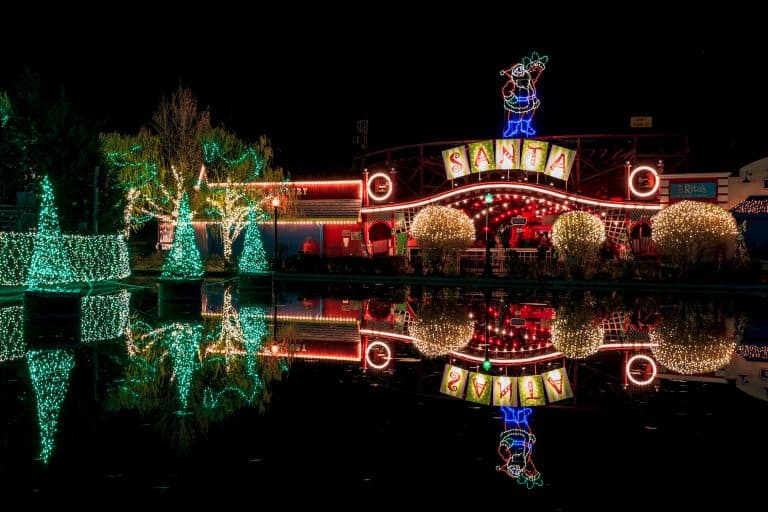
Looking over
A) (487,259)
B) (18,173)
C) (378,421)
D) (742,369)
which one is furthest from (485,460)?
(18,173)

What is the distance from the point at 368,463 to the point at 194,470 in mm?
1530

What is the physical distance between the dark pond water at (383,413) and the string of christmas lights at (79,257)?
7.27 metres

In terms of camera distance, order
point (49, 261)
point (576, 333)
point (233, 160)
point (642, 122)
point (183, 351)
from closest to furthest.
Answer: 1. point (183, 351)
2. point (576, 333)
3. point (49, 261)
4. point (642, 122)
5. point (233, 160)

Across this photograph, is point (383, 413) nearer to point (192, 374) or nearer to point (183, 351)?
point (192, 374)

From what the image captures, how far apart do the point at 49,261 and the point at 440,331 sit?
8128 millimetres

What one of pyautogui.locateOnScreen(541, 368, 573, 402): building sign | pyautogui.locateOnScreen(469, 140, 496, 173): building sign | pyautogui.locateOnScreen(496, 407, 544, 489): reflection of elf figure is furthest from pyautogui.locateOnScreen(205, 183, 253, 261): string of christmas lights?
pyautogui.locateOnScreen(496, 407, 544, 489): reflection of elf figure

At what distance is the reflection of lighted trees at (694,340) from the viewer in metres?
12.2

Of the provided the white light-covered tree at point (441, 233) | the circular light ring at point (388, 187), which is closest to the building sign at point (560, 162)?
the white light-covered tree at point (441, 233)

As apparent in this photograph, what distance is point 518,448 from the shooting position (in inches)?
294

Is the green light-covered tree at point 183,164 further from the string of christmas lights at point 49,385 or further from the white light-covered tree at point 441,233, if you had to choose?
the string of christmas lights at point 49,385

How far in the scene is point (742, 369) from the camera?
11.7m

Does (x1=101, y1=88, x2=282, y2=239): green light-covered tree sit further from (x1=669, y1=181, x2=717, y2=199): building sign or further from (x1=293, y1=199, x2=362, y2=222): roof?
(x1=669, y1=181, x2=717, y2=199): building sign

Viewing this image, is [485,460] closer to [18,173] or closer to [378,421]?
[378,421]

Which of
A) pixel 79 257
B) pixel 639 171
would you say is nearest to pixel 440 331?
pixel 79 257
